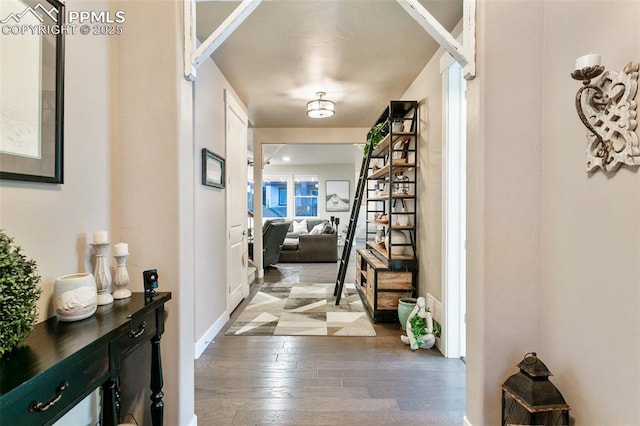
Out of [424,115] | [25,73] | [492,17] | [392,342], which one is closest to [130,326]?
[25,73]

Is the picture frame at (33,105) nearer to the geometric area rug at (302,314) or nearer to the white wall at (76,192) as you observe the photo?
the white wall at (76,192)

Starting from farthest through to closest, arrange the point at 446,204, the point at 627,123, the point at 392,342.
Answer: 1. the point at 392,342
2. the point at 446,204
3. the point at 627,123

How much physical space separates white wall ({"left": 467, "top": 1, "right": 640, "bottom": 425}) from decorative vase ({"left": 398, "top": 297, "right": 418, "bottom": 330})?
1.32 m

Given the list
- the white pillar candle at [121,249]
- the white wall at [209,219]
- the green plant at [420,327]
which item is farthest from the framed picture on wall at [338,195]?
the white pillar candle at [121,249]

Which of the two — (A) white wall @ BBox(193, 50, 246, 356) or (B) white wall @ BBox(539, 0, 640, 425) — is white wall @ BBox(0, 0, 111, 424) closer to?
(A) white wall @ BBox(193, 50, 246, 356)

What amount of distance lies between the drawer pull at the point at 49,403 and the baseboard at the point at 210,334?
1.73 meters

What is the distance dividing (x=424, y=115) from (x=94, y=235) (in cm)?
277

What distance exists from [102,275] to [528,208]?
1.92 m

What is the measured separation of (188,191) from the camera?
1.60m

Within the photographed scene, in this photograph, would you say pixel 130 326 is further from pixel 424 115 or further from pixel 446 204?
pixel 424 115

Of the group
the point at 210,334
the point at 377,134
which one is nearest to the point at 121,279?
the point at 210,334

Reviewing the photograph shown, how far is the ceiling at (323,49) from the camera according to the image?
2115mm

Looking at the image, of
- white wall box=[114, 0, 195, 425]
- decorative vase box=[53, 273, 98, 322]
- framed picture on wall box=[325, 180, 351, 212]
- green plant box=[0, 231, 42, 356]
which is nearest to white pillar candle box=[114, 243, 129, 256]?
white wall box=[114, 0, 195, 425]

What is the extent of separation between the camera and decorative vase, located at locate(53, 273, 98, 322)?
109 cm
